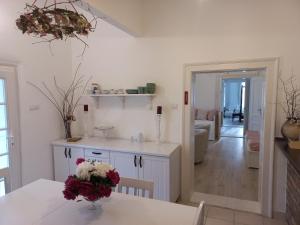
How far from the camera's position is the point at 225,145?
683 centimetres

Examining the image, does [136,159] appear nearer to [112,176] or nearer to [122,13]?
[112,176]

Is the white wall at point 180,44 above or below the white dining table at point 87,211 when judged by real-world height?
above

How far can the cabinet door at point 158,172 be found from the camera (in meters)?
2.94

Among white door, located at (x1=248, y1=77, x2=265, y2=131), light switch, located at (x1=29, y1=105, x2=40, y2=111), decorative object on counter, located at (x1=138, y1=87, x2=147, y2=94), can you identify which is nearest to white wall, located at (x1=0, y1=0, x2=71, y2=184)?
light switch, located at (x1=29, y1=105, x2=40, y2=111)

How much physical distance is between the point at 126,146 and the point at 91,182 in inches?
71.9

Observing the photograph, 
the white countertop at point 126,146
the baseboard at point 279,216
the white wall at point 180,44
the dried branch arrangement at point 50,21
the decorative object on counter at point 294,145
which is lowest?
the baseboard at point 279,216

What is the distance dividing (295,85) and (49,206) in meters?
2.93

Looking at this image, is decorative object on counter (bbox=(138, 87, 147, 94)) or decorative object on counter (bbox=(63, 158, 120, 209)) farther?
decorative object on counter (bbox=(138, 87, 147, 94))

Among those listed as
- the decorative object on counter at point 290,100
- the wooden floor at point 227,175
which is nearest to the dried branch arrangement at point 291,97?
the decorative object on counter at point 290,100

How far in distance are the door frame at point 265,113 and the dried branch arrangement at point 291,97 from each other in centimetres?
13

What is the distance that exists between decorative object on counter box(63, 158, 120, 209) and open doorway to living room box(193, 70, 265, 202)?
7.44 feet

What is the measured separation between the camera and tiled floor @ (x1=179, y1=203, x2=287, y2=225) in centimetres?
286

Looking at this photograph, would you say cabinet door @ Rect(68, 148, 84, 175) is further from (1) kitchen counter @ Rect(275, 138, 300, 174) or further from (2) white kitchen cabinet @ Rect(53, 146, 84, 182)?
(1) kitchen counter @ Rect(275, 138, 300, 174)

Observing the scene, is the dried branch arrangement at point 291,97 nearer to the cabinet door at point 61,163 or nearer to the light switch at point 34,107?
the cabinet door at point 61,163
